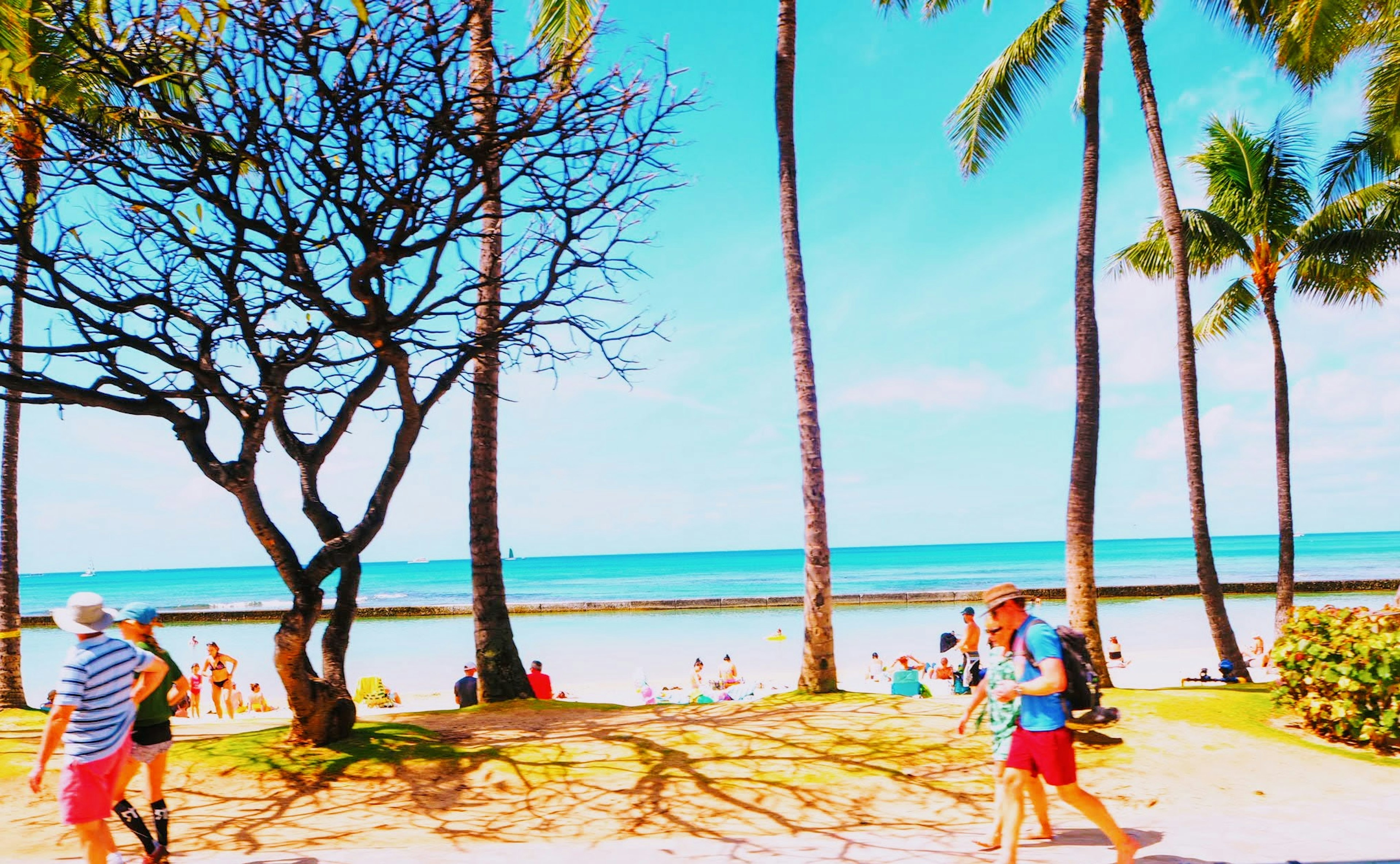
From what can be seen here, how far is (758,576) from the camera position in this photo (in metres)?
85.1

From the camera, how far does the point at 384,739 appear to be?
341 inches

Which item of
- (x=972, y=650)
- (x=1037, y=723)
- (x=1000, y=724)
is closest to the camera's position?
(x=1037, y=723)

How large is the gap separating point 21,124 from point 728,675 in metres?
16.5

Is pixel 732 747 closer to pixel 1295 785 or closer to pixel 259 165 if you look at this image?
pixel 1295 785

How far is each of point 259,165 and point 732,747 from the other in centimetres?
697

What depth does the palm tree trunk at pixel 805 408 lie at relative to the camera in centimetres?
1043

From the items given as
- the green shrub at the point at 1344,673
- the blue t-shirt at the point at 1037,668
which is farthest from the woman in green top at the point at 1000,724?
the green shrub at the point at 1344,673

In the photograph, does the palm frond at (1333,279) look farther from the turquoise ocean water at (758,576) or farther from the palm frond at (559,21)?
the turquoise ocean water at (758,576)

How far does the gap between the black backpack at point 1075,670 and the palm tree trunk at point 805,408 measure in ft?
14.5

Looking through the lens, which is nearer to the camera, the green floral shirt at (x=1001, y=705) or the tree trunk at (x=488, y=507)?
the green floral shirt at (x=1001, y=705)

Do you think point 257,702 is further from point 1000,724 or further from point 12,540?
point 1000,724

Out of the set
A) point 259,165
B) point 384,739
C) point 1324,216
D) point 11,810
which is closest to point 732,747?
point 384,739

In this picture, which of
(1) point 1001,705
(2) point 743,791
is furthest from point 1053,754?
(2) point 743,791

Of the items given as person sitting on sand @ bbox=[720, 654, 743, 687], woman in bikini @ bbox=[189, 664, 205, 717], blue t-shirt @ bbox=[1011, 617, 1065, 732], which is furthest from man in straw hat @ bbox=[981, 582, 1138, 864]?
woman in bikini @ bbox=[189, 664, 205, 717]
